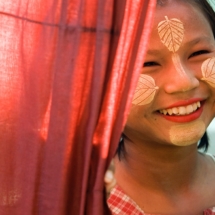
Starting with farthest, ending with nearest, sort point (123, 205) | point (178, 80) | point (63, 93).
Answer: point (123, 205), point (178, 80), point (63, 93)

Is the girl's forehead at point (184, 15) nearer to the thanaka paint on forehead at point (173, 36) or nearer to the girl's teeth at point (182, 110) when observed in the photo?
the thanaka paint on forehead at point (173, 36)

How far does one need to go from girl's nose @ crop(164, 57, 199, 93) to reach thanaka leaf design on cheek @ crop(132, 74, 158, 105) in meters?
0.03

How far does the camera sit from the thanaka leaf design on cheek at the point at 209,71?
750 millimetres

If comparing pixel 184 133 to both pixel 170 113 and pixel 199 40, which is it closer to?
pixel 170 113

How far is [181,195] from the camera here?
896mm

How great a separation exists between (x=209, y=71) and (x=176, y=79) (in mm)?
103

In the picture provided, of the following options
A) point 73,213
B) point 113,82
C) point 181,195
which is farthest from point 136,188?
point 113,82

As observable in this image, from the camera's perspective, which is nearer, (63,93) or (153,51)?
(63,93)

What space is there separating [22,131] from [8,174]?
8 centimetres

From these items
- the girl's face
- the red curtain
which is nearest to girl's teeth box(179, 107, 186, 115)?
the girl's face

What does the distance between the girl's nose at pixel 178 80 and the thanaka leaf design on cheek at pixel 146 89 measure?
0.09ft

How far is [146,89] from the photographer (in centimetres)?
72

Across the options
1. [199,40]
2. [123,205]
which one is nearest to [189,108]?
[199,40]

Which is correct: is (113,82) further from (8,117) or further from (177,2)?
(177,2)
